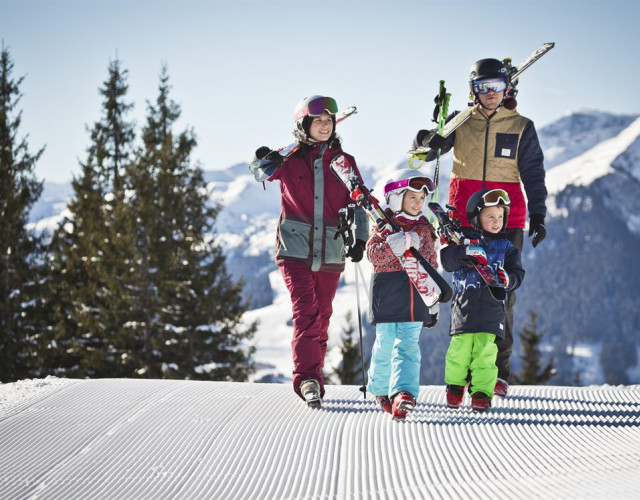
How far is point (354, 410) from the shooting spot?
4.39 meters

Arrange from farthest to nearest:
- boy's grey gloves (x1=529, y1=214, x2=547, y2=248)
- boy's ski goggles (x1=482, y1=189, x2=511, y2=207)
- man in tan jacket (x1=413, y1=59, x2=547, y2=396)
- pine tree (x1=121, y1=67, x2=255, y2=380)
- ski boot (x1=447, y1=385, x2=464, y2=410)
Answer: pine tree (x1=121, y1=67, x2=255, y2=380) → man in tan jacket (x1=413, y1=59, x2=547, y2=396) → boy's grey gloves (x1=529, y1=214, x2=547, y2=248) → boy's ski goggles (x1=482, y1=189, x2=511, y2=207) → ski boot (x1=447, y1=385, x2=464, y2=410)

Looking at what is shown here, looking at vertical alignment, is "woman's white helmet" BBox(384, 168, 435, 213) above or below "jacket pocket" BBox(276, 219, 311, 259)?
above

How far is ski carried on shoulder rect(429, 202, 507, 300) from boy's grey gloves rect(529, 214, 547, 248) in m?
0.67

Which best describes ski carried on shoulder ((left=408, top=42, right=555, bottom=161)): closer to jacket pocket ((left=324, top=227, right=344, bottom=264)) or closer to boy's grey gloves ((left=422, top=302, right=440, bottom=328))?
jacket pocket ((left=324, top=227, right=344, bottom=264))

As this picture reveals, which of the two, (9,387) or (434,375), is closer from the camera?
(9,387)

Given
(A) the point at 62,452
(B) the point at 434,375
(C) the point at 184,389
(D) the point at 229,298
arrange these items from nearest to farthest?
(A) the point at 62,452, (C) the point at 184,389, (D) the point at 229,298, (B) the point at 434,375

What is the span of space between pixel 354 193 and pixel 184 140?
18.2 meters

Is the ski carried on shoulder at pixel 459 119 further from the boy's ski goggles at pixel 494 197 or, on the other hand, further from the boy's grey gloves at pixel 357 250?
the boy's grey gloves at pixel 357 250

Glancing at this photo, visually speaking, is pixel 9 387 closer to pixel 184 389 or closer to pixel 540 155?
pixel 184 389

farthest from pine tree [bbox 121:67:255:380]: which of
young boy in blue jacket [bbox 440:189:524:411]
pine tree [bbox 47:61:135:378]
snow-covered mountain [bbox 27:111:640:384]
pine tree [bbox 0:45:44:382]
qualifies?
snow-covered mountain [bbox 27:111:640:384]

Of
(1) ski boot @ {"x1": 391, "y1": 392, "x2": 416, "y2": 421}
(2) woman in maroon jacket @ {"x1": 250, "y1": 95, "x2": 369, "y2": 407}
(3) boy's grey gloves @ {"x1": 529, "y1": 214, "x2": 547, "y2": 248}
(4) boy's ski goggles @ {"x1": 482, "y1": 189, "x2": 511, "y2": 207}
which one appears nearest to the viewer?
(1) ski boot @ {"x1": 391, "y1": 392, "x2": 416, "y2": 421}

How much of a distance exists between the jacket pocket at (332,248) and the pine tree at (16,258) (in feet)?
50.8

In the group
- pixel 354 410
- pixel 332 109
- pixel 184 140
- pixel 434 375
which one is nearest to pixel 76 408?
pixel 354 410

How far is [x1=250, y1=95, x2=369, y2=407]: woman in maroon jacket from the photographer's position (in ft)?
15.6
